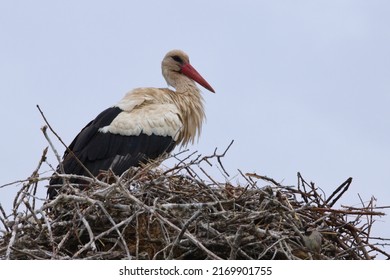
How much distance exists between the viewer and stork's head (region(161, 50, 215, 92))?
9.80 m

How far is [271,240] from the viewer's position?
5.80 metres

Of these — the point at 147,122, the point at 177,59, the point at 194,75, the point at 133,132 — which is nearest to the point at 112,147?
the point at 133,132

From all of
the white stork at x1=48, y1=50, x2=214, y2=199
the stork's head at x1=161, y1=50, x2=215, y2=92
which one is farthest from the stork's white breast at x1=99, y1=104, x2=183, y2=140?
the stork's head at x1=161, y1=50, x2=215, y2=92

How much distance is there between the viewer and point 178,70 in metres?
9.88

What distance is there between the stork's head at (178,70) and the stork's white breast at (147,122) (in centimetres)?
99

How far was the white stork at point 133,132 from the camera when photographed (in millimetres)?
8445

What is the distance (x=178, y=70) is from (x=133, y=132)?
147 centimetres

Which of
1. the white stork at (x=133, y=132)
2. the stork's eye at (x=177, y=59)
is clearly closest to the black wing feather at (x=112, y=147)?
the white stork at (x=133, y=132)

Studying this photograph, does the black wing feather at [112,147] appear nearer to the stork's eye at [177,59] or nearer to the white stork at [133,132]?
the white stork at [133,132]

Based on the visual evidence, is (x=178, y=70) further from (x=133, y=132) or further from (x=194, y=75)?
(x=133, y=132)

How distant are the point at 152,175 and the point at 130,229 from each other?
456 millimetres

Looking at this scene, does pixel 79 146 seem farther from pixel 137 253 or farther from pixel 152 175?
pixel 137 253

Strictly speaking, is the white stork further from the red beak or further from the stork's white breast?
the red beak

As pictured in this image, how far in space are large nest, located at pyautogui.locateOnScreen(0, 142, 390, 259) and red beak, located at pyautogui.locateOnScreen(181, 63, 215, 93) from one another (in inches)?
144
